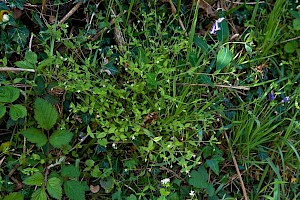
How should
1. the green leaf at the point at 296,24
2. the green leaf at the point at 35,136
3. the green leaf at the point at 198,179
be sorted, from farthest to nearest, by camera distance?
the green leaf at the point at 296,24, the green leaf at the point at 198,179, the green leaf at the point at 35,136

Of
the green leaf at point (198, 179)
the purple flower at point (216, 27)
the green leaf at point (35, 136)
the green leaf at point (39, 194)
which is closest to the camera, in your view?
the green leaf at point (39, 194)

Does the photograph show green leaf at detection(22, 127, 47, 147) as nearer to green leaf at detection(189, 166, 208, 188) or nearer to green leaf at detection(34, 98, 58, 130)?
green leaf at detection(34, 98, 58, 130)

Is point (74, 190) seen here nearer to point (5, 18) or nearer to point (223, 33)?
point (5, 18)

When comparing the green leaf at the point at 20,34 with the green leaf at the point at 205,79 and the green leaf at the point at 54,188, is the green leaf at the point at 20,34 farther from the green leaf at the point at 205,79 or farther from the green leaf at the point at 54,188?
the green leaf at the point at 205,79

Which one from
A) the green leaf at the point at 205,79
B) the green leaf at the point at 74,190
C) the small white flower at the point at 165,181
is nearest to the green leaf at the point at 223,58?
the green leaf at the point at 205,79

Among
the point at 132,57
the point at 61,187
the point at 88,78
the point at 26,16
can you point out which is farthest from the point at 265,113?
the point at 26,16

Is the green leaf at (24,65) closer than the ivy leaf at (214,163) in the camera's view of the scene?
Yes

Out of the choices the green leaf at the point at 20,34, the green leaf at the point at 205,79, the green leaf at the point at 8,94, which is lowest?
the green leaf at the point at 8,94
